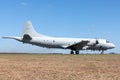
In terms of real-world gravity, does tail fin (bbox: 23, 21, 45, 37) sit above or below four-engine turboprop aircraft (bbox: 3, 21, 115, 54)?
above

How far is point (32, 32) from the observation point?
7494 centimetres

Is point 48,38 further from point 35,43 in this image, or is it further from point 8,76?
point 8,76

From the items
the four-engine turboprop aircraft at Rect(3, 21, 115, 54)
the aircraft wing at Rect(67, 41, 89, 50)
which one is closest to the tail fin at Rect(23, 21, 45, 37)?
the four-engine turboprop aircraft at Rect(3, 21, 115, 54)

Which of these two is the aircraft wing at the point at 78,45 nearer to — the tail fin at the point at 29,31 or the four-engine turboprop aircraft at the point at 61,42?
the four-engine turboprop aircraft at the point at 61,42

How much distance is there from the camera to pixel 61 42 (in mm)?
73250

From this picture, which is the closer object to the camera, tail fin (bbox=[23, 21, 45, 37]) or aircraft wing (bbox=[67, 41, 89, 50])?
aircraft wing (bbox=[67, 41, 89, 50])

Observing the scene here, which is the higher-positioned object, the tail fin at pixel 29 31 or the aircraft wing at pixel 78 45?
the tail fin at pixel 29 31

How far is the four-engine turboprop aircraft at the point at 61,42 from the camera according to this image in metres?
71.3

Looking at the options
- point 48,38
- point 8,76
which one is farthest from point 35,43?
point 8,76

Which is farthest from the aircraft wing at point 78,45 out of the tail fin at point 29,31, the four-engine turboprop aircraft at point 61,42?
the tail fin at point 29,31

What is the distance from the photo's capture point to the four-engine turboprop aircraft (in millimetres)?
71312

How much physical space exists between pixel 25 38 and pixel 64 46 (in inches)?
402

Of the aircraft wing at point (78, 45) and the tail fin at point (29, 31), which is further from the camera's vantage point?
the tail fin at point (29, 31)

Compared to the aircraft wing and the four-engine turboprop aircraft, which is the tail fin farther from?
the aircraft wing
